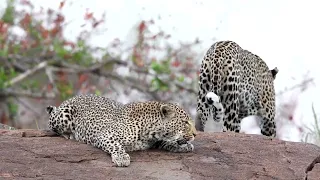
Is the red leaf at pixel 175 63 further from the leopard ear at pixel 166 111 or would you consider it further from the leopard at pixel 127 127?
the leopard ear at pixel 166 111

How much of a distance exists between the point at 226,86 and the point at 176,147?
6.67 feet

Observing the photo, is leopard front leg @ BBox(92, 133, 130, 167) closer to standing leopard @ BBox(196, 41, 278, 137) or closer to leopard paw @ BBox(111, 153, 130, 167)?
leopard paw @ BBox(111, 153, 130, 167)

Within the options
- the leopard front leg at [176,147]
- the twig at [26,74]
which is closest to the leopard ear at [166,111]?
the leopard front leg at [176,147]

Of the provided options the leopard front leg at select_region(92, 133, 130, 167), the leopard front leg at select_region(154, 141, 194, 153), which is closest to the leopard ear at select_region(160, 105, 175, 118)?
the leopard front leg at select_region(154, 141, 194, 153)

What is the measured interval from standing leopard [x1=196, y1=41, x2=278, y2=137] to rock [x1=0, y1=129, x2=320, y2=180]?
111cm

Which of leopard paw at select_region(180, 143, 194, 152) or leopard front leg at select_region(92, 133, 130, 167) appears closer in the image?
leopard front leg at select_region(92, 133, 130, 167)

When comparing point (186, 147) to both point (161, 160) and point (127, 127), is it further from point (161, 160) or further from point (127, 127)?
point (127, 127)

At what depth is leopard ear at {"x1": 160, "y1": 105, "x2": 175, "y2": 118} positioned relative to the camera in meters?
8.41

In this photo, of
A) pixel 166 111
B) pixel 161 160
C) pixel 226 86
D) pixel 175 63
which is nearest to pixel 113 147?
pixel 161 160

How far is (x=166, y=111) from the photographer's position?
8.45 meters

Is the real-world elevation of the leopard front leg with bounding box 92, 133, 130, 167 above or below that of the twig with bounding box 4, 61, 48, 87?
below

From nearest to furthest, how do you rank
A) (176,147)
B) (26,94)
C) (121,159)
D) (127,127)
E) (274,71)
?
(121,159) < (127,127) < (176,147) < (274,71) < (26,94)

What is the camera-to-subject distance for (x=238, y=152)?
8.78m


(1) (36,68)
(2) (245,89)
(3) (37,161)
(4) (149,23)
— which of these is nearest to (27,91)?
(1) (36,68)
